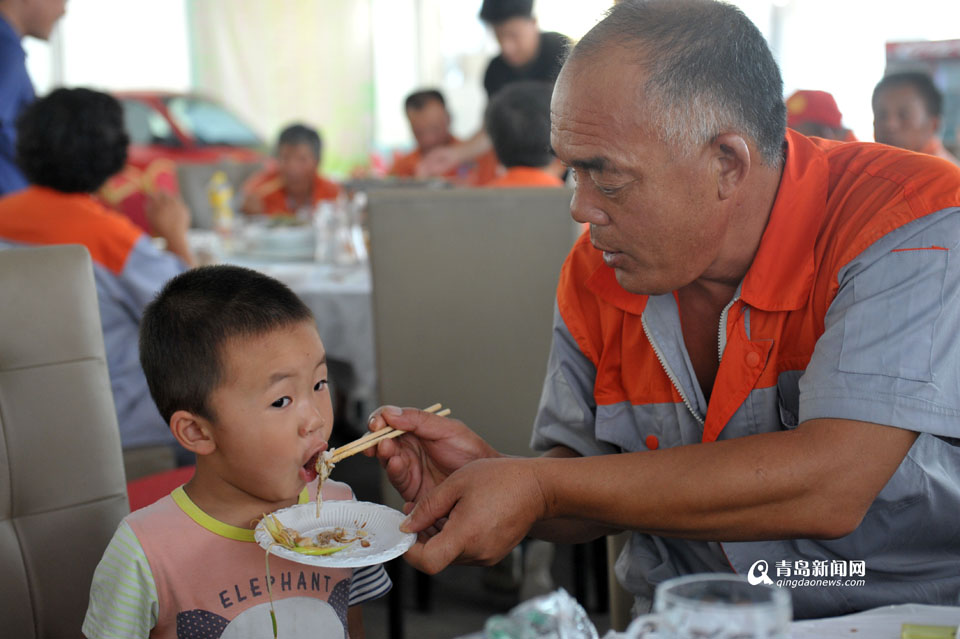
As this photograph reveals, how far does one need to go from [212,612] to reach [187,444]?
22cm

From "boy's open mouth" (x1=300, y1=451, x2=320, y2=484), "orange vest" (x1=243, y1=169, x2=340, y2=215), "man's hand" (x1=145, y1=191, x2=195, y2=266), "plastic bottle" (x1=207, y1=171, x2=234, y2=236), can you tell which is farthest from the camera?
"orange vest" (x1=243, y1=169, x2=340, y2=215)

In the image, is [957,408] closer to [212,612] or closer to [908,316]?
Result: [908,316]

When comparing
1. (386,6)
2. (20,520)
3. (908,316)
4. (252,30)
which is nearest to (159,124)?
(252,30)

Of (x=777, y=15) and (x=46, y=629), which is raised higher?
(x=777, y=15)

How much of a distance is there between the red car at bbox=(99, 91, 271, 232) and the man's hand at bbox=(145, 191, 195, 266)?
381 cm

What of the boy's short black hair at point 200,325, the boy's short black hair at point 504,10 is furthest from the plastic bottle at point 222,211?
the boy's short black hair at point 200,325

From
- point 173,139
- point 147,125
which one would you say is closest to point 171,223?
point 173,139

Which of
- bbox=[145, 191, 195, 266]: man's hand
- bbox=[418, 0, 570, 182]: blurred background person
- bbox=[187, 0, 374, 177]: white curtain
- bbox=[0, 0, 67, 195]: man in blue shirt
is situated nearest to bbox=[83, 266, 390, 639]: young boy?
bbox=[145, 191, 195, 266]: man's hand

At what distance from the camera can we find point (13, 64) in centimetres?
297

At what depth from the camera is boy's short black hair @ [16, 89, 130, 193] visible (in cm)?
233

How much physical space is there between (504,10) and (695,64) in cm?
322

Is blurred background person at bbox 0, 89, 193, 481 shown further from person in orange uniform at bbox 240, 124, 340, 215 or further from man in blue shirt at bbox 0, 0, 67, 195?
person in orange uniform at bbox 240, 124, 340, 215

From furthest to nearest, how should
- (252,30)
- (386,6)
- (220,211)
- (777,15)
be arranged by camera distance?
(386,6), (252,30), (777,15), (220,211)

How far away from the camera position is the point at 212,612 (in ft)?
3.69
